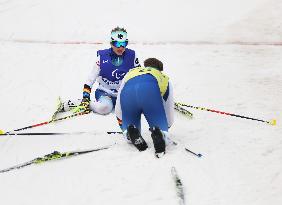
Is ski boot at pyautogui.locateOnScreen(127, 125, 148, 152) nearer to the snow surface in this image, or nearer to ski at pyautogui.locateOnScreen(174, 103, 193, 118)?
the snow surface

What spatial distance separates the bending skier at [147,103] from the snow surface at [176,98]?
0.72ft

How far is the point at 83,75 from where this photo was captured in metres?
10.8

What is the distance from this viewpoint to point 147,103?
5863 millimetres

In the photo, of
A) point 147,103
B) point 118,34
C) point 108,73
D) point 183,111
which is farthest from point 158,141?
point 108,73

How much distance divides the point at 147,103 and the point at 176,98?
3254 millimetres

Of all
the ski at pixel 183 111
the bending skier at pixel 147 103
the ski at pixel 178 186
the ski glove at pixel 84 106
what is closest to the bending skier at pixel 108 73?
the ski glove at pixel 84 106

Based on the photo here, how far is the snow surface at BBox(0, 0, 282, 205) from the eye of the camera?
508 centimetres

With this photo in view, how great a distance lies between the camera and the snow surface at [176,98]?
16.7 ft

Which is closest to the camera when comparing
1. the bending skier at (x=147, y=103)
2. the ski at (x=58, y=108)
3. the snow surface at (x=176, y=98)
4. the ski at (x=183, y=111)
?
the snow surface at (x=176, y=98)

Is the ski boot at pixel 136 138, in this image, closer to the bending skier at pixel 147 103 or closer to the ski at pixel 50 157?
the bending skier at pixel 147 103

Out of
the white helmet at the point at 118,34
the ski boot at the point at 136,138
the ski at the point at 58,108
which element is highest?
the white helmet at the point at 118,34

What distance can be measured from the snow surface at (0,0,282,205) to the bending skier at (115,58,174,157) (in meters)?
0.22

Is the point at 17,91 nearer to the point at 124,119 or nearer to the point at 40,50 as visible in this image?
the point at 40,50

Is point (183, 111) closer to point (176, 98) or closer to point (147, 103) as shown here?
point (176, 98)
